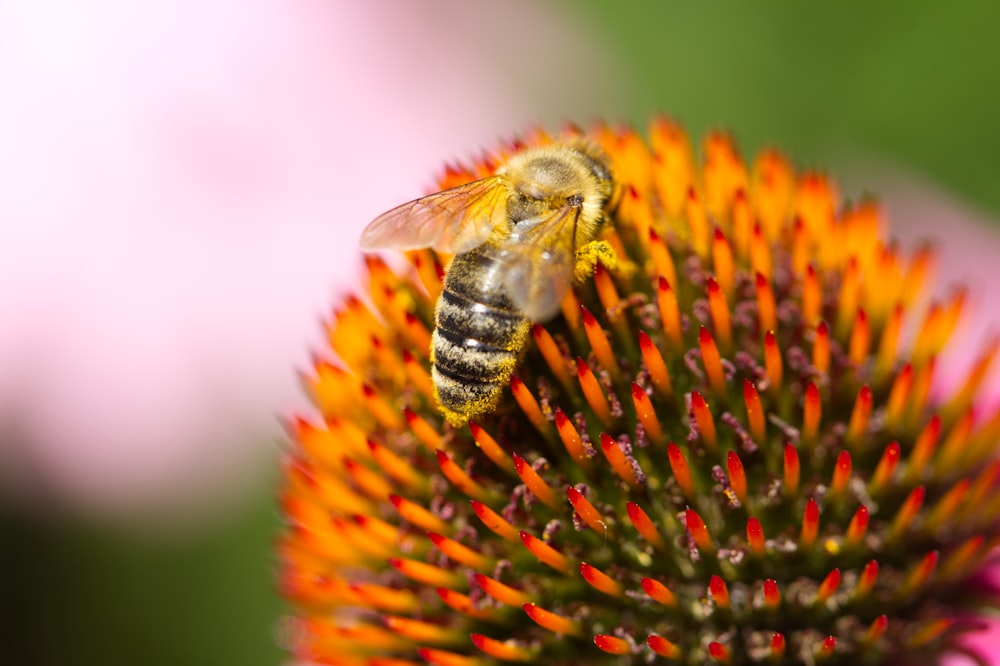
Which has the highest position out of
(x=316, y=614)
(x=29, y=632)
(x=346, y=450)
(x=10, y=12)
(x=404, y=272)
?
(x=10, y=12)

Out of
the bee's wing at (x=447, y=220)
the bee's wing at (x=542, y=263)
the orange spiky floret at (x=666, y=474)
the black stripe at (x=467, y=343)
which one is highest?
the bee's wing at (x=447, y=220)

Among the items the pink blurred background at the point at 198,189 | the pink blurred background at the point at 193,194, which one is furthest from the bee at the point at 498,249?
the pink blurred background at the point at 198,189

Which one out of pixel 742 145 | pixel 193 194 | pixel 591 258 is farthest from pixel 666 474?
pixel 193 194

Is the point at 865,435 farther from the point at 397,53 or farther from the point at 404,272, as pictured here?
the point at 397,53

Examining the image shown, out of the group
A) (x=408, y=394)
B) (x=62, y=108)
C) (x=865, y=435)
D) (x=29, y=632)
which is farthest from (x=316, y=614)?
Answer: (x=62, y=108)

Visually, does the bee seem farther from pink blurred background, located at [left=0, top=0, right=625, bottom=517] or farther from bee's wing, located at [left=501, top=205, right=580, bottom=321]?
pink blurred background, located at [left=0, top=0, right=625, bottom=517]

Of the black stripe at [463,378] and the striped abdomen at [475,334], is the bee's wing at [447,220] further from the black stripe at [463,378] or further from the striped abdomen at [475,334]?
the black stripe at [463,378]

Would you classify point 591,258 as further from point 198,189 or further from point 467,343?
point 198,189
